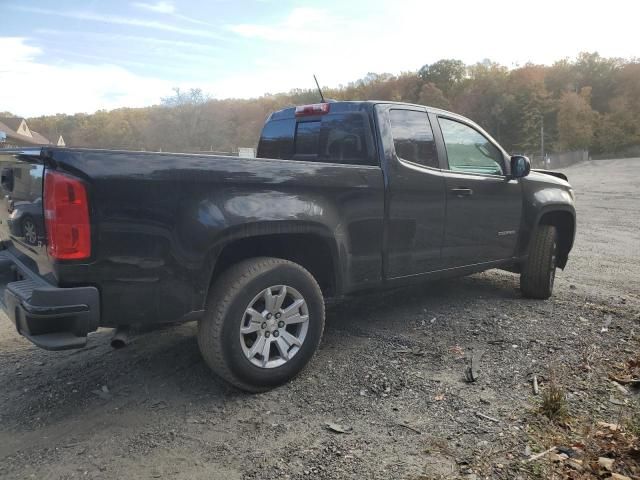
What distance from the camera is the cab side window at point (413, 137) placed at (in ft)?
13.8

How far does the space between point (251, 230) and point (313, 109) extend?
177 centimetres

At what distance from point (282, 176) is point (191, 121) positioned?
23123 mm

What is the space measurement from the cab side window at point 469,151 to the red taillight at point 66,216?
10.2ft

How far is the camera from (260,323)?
10.7ft

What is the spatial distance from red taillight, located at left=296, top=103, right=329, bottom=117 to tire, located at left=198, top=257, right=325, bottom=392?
5.50 ft

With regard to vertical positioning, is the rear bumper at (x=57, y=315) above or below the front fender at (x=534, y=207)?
below

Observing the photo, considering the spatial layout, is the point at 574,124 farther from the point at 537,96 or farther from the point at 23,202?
the point at 23,202

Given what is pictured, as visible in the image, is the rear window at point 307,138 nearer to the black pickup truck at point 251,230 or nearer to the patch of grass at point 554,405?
the black pickup truck at point 251,230

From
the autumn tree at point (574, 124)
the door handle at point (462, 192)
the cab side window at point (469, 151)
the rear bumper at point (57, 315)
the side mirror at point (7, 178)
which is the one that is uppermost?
the autumn tree at point (574, 124)

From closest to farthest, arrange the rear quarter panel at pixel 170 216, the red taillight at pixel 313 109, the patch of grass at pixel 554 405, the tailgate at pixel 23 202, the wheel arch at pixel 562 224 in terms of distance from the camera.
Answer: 1. the rear quarter panel at pixel 170 216
2. the tailgate at pixel 23 202
3. the patch of grass at pixel 554 405
4. the red taillight at pixel 313 109
5. the wheel arch at pixel 562 224

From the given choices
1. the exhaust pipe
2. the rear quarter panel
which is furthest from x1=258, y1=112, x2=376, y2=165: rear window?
the exhaust pipe

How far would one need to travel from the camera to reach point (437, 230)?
14.4ft

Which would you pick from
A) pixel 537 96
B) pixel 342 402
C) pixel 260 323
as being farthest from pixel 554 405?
pixel 537 96

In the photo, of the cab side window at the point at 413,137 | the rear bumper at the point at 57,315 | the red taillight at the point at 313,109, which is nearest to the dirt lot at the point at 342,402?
the rear bumper at the point at 57,315
